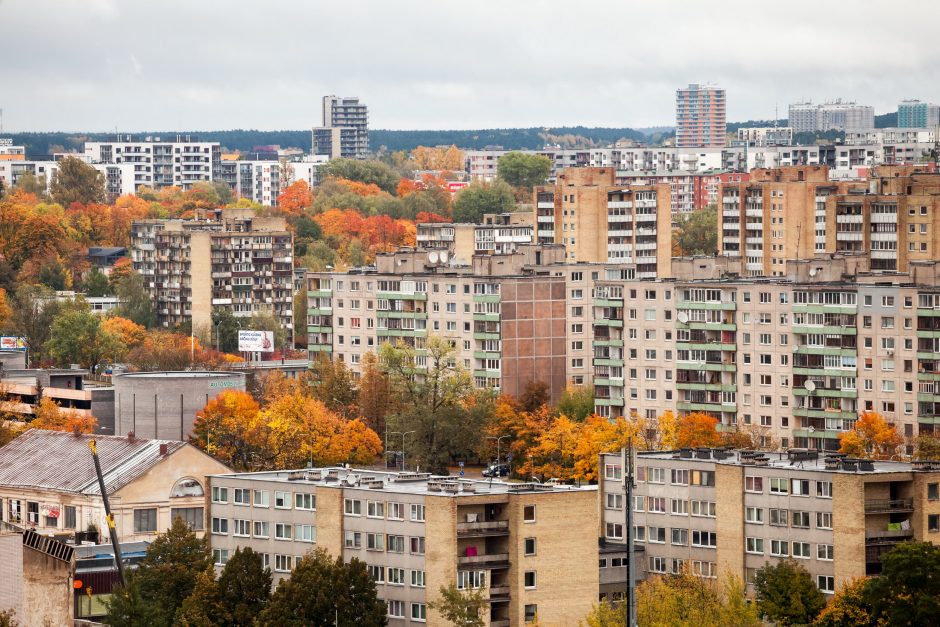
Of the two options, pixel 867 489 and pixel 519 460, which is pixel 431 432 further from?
pixel 867 489

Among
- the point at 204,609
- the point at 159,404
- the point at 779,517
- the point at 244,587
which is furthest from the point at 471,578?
the point at 159,404

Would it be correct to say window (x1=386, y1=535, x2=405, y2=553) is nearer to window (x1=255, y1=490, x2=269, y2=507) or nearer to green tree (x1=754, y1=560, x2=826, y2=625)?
window (x1=255, y1=490, x2=269, y2=507)

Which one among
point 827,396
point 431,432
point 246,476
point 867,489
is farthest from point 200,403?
point 867,489

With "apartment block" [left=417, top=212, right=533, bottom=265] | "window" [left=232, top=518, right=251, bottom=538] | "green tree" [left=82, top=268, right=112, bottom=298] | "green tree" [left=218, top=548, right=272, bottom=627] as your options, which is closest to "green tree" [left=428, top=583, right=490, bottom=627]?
"green tree" [left=218, top=548, right=272, bottom=627]

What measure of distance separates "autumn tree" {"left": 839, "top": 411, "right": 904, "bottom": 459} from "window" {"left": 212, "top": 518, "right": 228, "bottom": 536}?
30.4 metres

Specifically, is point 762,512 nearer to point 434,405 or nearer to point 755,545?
point 755,545

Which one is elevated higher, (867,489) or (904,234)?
(904,234)

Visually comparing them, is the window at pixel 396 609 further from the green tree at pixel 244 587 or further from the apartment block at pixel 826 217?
the apartment block at pixel 826 217

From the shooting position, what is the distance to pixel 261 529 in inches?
2569

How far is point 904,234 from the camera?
13462 cm

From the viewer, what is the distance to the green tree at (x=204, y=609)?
59594 mm

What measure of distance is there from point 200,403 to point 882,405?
28064 mm

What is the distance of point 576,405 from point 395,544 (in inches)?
1654

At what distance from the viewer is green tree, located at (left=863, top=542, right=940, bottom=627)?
57.1 m
